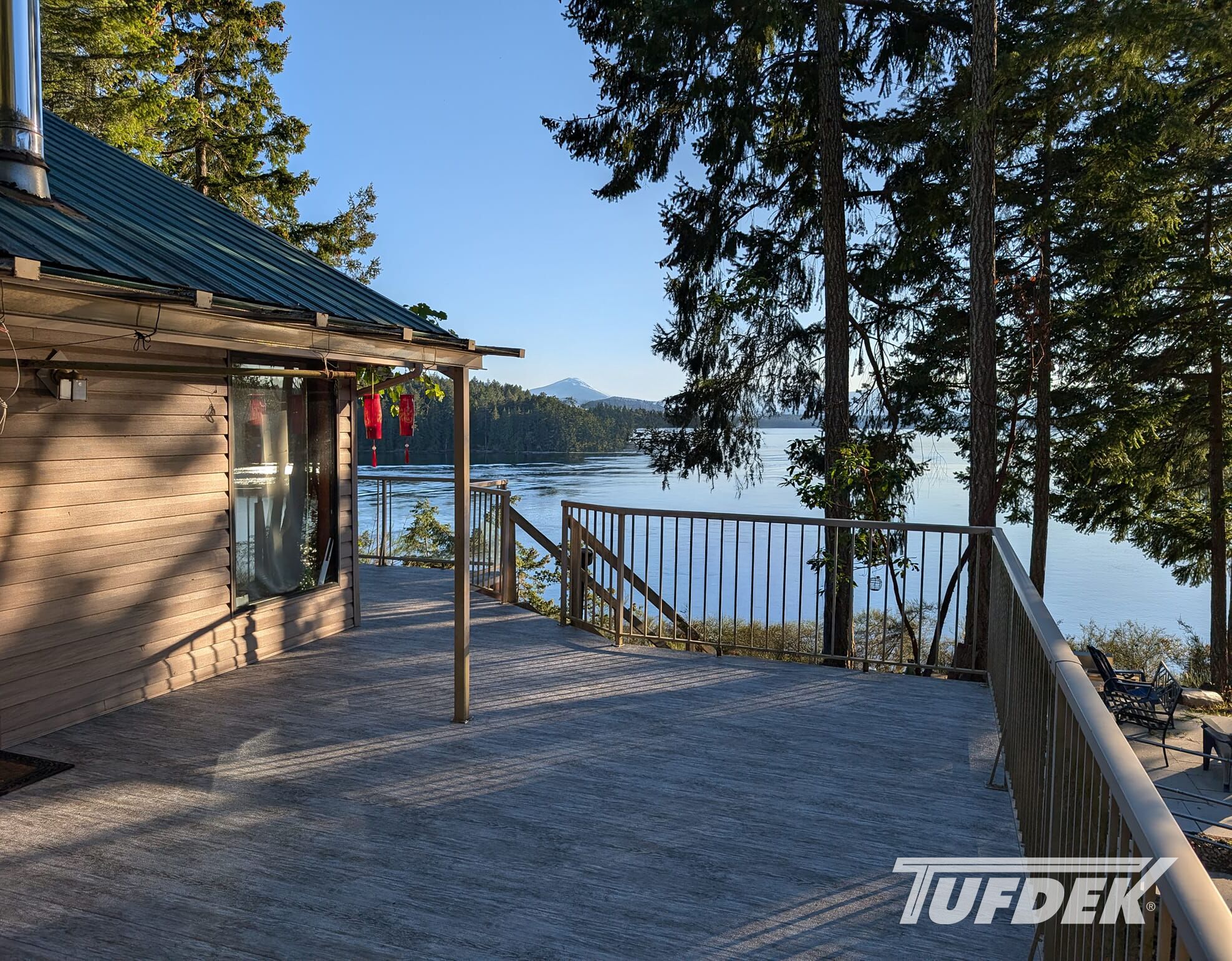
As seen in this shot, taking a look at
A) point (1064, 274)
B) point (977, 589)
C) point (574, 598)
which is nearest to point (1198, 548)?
point (1064, 274)

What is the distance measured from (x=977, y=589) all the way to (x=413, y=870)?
16.2 ft

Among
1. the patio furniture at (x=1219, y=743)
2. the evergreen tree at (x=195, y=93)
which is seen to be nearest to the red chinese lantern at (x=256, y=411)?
the patio furniture at (x=1219, y=743)

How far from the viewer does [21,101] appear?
A: 402cm

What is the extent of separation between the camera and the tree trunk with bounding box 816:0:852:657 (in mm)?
10539

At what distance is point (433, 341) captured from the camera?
189 inches

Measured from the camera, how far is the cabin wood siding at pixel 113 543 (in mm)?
4617

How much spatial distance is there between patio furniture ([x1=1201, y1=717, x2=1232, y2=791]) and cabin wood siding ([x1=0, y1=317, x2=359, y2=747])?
33.6 feet

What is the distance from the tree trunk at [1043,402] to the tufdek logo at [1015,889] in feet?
32.0

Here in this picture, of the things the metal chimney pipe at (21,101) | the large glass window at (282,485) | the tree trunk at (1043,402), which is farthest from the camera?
the tree trunk at (1043,402)

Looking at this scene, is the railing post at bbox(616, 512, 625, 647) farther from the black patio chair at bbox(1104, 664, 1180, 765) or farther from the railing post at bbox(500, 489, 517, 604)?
the black patio chair at bbox(1104, 664, 1180, 765)

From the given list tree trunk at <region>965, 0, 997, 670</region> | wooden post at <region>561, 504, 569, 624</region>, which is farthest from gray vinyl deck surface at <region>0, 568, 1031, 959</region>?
tree trunk at <region>965, 0, 997, 670</region>

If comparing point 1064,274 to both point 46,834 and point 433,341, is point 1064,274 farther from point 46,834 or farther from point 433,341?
point 46,834

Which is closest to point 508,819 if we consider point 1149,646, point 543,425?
→ point 1149,646

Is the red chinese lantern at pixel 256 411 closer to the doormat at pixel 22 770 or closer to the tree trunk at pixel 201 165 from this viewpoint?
the doormat at pixel 22 770
